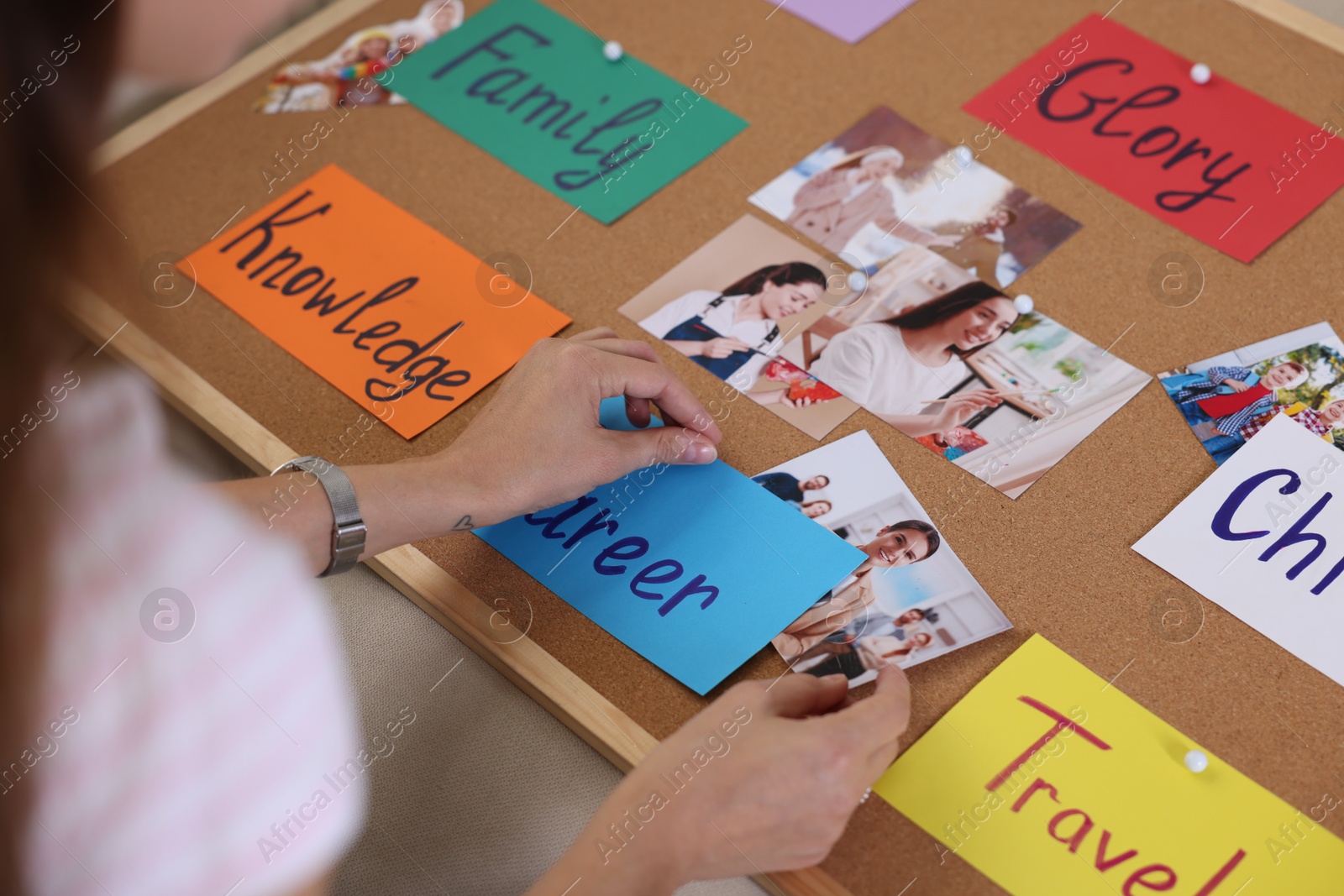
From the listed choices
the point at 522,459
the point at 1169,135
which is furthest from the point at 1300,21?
the point at 522,459

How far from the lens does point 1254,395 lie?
34.3 inches

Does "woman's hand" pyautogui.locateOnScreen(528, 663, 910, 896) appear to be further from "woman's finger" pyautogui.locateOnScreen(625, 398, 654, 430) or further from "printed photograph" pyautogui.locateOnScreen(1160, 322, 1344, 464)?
"printed photograph" pyautogui.locateOnScreen(1160, 322, 1344, 464)

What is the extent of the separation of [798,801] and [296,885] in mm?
399

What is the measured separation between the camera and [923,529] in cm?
82

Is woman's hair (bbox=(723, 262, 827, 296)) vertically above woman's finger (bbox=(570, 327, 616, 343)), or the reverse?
woman's hair (bbox=(723, 262, 827, 296))

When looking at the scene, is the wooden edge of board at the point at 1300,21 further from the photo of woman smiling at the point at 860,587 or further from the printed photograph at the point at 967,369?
the photo of woman smiling at the point at 860,587

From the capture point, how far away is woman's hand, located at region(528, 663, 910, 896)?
650mm

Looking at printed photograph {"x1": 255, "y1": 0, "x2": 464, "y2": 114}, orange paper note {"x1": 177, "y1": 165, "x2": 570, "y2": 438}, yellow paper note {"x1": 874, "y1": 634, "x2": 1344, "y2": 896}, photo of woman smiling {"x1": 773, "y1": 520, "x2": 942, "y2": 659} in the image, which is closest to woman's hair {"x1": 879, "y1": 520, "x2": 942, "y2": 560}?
photo of woman smiling {"x1": 773, "y1": 520, "x2": 942, "y2": 659}

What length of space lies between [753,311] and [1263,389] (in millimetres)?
427

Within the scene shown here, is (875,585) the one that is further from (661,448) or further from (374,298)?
(374,298)

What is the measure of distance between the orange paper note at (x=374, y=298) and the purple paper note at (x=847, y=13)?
0.49 meters

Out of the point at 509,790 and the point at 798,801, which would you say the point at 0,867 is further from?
the point at 509,790

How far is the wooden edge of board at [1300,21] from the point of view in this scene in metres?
1.15

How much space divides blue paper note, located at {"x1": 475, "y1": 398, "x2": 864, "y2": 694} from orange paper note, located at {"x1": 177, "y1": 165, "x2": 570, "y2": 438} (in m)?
0.15
